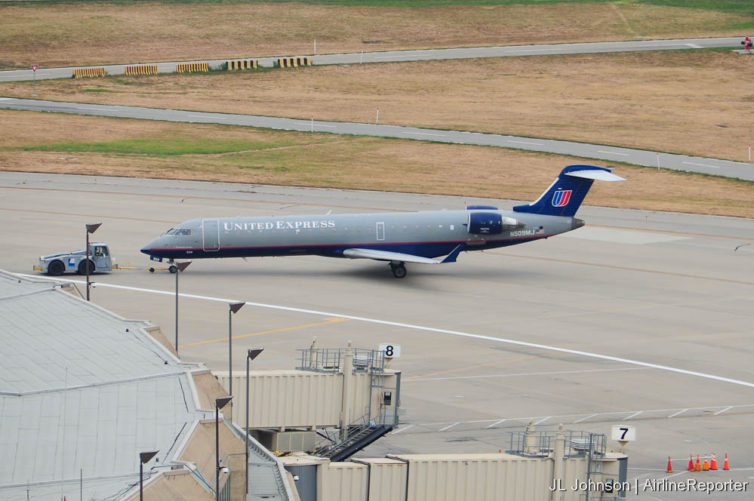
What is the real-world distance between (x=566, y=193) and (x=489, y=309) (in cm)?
1241

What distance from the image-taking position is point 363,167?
110m

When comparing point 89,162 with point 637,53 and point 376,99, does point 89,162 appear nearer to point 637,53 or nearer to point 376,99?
point 376,99

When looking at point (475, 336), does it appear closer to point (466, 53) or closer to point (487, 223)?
point (487, 223)

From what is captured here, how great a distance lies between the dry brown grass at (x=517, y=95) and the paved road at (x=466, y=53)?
15.3 feet

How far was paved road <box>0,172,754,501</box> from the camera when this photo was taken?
4950 centimetres

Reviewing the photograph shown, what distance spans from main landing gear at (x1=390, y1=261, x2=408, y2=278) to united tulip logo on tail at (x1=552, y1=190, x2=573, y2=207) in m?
10.3

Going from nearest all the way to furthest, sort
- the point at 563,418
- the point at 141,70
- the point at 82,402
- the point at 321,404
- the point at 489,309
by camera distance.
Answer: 1. the point at 82,402
2. the point at 321,404
3. the point at 563,418
4. the point at 489,309
5. the point at 141,70

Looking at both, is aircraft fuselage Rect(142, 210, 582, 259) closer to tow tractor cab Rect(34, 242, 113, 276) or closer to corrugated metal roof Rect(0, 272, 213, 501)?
tow tractor cab Rect(34, 242, 113, 276)

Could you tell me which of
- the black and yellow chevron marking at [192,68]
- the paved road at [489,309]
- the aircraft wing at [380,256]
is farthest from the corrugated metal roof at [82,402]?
the black and yellow chevron marking at [192,68]

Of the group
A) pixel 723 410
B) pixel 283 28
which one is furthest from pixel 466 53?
pixel 723 410

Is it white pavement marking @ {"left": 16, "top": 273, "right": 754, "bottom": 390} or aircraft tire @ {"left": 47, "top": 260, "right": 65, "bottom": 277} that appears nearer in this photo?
white pavement marking @ {"left": 16, "top": 273, "right": 754, "bottom": 390}

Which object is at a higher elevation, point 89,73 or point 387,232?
point 89,73

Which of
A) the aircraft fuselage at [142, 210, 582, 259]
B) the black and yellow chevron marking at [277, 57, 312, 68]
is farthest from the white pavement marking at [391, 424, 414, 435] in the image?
the black and yellow chevron marking at [277, 57, 312, 68]

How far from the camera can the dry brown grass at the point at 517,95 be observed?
431 ft
